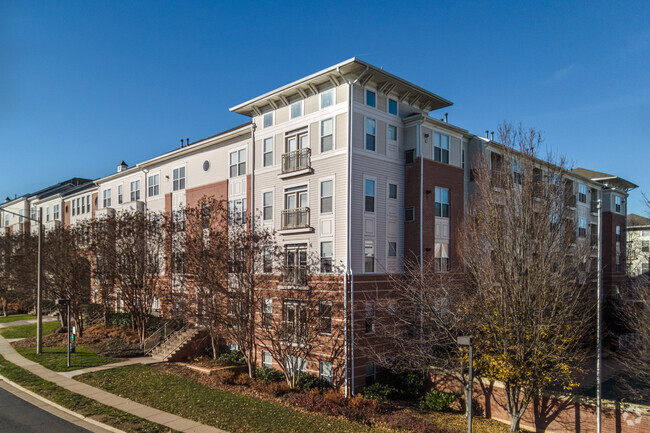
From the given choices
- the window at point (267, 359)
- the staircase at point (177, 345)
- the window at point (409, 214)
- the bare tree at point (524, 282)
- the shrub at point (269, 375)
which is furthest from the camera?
the staircase at point (177, 345)

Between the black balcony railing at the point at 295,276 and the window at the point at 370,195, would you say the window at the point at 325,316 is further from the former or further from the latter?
the window at the point at 370,195

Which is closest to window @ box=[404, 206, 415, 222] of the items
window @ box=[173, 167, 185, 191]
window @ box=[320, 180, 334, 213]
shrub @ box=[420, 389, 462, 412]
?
window @ box=[320, 180, 334, 213]

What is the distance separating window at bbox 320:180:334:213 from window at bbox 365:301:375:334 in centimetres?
559

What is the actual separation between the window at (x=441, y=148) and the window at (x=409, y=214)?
12.1 feet

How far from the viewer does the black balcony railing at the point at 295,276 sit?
2347 cm

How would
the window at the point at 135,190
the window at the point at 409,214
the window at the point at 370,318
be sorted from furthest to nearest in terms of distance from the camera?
1. the window at the point at 135,190
2. the window at the point at 409,214
3. the window at the point at 370,318

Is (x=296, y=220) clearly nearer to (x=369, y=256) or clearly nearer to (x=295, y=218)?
(x=295, y=218)

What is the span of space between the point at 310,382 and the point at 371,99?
1566 cm

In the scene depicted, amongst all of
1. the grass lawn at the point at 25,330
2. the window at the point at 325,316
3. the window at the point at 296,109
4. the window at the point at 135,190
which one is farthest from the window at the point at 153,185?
the window at the point at 325,316

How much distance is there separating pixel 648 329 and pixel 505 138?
11.3 metres

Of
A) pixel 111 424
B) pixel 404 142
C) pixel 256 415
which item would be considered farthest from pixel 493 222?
pixel 111 424

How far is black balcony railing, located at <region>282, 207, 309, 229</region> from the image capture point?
24.4m

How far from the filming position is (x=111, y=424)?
1524cm

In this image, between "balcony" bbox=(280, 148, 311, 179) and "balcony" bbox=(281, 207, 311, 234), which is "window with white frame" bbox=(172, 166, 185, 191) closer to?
"balcony" bbox=(280, 148, 311, 179)
